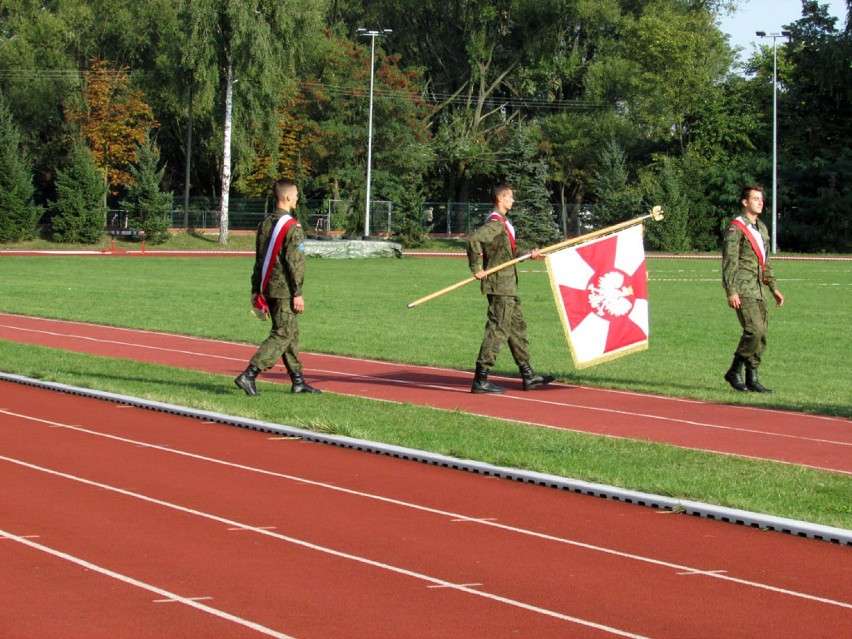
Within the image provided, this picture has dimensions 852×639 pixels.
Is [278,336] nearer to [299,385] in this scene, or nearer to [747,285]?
[299,385]

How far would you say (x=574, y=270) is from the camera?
13.9 m

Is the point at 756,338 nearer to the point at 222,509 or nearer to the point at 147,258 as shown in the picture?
the point at 222,509

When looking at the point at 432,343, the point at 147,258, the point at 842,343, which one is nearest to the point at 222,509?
the point at 432,343

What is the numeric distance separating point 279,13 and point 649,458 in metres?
57.5

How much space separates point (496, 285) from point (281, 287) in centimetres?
226

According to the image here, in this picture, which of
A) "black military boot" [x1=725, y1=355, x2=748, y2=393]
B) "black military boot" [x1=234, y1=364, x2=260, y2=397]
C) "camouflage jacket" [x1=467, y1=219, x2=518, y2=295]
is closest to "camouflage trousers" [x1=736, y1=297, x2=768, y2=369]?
"black military boot" [x1=725, y1=355, x2=748, y2=393]

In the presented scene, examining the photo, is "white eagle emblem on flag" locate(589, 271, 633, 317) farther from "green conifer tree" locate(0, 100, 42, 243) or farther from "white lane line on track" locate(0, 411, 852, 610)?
"green conifer tree" locate(0, 100, 42, 243)

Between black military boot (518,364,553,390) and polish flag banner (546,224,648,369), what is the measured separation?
1.67 feet

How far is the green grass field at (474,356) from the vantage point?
9.40 metres

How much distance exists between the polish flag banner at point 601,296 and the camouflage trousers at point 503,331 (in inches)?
18.7

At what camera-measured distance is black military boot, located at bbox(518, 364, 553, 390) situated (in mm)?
14129

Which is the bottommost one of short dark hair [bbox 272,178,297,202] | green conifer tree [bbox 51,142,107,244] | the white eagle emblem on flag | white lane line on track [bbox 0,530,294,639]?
white lane line on track [bbox 0,530,294,639]

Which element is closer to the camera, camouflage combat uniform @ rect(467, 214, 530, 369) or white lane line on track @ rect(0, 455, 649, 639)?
white lane line on track @ rect(0, 455, 649, 639)

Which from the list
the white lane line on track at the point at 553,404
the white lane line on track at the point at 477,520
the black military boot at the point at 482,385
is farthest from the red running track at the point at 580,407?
the white lane line on track at the point at 477,520
